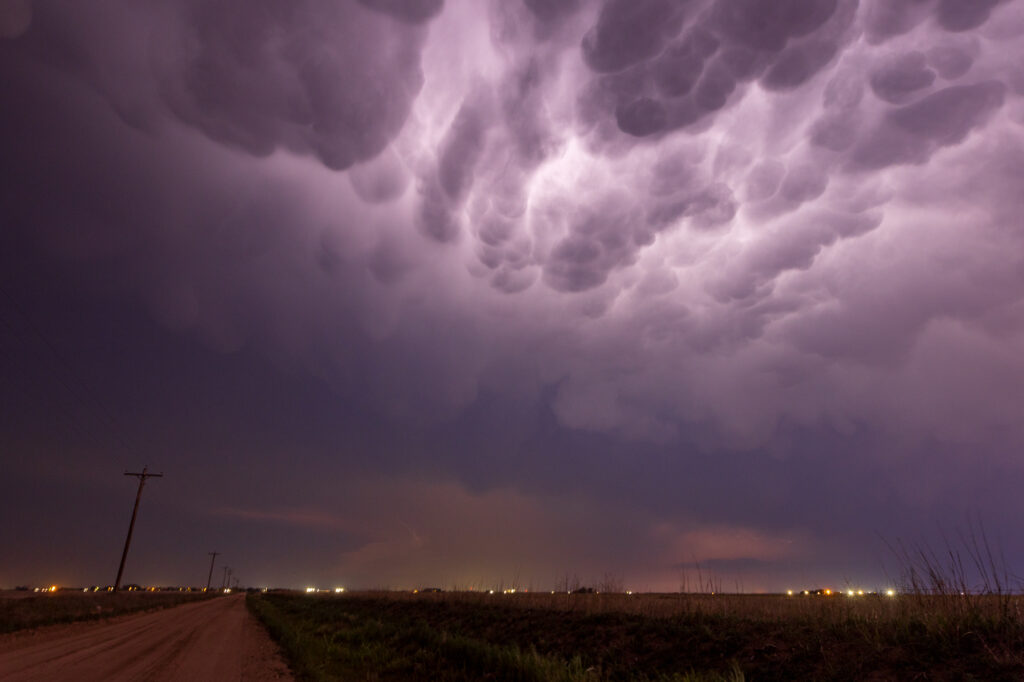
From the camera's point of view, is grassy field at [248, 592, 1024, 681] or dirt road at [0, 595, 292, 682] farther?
dirt road at [0, 595, 292, 682]

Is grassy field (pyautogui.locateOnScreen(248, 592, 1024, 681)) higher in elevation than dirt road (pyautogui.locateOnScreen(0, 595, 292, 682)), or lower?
higher

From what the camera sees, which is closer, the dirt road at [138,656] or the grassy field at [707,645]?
the grassy field at [707,645]

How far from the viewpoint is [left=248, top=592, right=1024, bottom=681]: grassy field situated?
32.4ft

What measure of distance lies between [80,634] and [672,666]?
103 feet

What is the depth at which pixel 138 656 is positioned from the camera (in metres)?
20.1

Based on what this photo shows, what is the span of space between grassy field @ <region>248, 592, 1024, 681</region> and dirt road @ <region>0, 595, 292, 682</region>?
1747mm

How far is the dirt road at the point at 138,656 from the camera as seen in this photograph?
1579 centimetres

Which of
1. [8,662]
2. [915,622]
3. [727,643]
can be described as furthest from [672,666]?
[8,662]

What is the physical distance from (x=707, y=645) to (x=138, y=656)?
65.5ft

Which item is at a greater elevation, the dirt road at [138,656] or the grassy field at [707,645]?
the grassy field at [707,645]

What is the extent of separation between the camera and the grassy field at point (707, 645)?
9.89 meters

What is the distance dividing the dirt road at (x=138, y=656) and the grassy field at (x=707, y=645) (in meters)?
1.75

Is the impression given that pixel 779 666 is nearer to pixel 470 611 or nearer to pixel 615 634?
pixel 615 634

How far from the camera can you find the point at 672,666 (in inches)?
558
